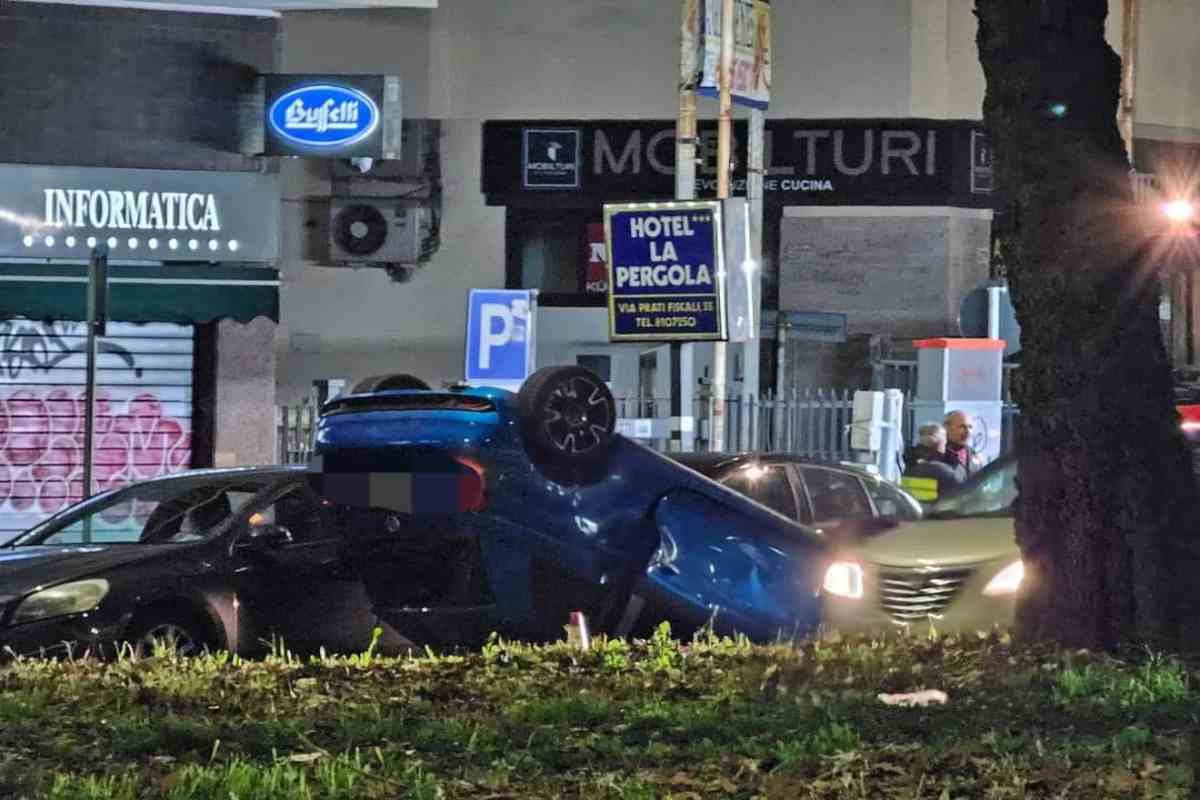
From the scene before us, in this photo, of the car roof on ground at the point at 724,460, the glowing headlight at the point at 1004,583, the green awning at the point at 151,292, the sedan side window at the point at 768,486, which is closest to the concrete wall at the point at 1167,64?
the green awning at the point at 151,292

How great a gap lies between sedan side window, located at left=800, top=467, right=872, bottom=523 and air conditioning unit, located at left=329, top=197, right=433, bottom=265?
13.7 meters

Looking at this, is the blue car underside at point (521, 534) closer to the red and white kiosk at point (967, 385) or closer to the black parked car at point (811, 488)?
the black parked car at point (811, 488)

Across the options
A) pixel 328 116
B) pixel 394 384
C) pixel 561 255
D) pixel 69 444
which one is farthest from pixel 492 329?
pixel 561 255

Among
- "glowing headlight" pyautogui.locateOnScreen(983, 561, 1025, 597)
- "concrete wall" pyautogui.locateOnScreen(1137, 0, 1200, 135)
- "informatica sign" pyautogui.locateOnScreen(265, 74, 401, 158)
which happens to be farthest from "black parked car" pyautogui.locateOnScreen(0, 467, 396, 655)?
"concrete wall" pyautogui.locateOnScreen(1137, 0, 1200, 135)

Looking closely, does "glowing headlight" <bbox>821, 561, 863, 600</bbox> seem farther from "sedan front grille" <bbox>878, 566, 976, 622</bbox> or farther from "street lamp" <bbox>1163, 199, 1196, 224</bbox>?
"street lamp" <bbox>1163, 199, 1196, 224</bbox>

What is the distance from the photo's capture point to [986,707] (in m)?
7.89

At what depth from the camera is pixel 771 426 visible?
23.7 metres

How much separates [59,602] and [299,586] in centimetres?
125

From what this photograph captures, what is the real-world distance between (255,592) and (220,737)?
458 centimetres

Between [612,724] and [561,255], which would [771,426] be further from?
[612,724]

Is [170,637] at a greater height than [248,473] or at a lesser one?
lesser

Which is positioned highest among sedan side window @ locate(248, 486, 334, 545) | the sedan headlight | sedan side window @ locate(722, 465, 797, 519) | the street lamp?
the street lamp

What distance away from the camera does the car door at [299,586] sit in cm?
1149

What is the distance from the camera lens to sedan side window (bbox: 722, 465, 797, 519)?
1289 cm
